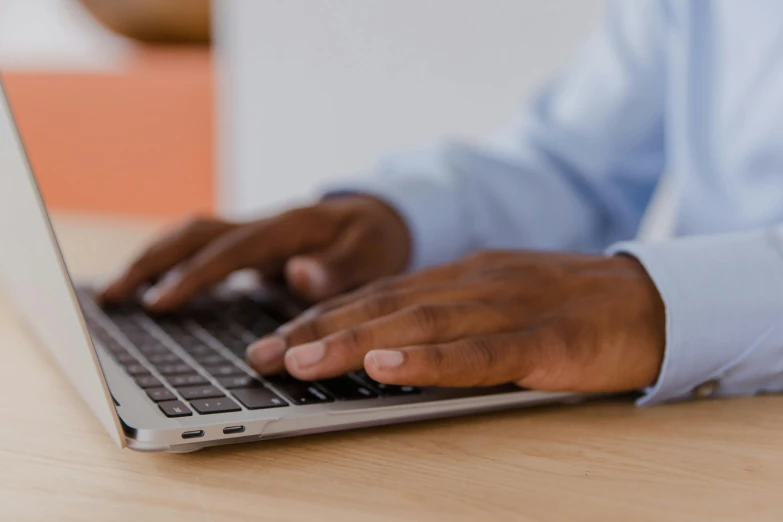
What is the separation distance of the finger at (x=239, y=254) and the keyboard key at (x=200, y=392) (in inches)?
9.6

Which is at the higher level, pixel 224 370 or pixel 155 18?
pixel 155 18

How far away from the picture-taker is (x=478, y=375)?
18.4 inches

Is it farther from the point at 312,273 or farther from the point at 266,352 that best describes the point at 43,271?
the point at 312,273

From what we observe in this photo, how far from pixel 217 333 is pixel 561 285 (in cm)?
24

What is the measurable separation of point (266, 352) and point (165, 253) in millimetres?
292

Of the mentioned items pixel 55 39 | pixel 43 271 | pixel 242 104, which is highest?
pixel 55 39

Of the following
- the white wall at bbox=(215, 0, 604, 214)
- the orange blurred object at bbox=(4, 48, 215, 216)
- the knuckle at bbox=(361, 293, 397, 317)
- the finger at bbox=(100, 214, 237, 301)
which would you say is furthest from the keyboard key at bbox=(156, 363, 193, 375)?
the orange blurred object at bbox=(4, 48, 215, 216)

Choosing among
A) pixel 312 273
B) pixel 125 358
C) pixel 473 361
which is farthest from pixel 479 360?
pixel 312 273

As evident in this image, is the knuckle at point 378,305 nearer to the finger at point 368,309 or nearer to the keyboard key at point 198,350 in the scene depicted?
the finger at point 368,309

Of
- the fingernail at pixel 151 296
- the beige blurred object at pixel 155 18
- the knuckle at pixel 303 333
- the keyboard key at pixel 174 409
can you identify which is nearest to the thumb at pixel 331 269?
the fingernail at pixel 151 296

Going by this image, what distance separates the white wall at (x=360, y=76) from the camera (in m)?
1.82

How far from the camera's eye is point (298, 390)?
46 cm

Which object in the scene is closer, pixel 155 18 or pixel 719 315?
pixel 719 315

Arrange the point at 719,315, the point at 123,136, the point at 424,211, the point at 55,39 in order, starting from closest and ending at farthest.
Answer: the point at 719,315 < the point at 424,211 < the point at 123,136 < the point at 55,39
